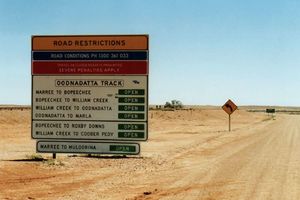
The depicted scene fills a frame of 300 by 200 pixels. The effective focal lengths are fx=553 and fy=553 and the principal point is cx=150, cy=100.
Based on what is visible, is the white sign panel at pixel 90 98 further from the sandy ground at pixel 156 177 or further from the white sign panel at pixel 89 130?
the sandy ground at pixel 156 177

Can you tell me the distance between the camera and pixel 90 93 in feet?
59.5

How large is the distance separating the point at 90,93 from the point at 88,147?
1.77 m

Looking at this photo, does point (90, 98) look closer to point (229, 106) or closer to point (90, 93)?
→ point (90, 93)

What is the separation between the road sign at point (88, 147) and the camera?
58.7 feet

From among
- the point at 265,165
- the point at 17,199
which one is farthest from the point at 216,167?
the point at 17,199

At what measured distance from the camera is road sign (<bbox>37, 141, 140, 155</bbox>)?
17.9 metres

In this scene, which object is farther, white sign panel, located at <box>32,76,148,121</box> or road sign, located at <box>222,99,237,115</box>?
road sign, located at <box>222,99,237,115</box>

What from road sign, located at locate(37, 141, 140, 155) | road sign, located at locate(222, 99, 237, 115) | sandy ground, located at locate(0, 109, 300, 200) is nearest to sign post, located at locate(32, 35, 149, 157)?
road sign, located at locate(37, 141, 140, 155)

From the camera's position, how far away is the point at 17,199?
1118 centimetres

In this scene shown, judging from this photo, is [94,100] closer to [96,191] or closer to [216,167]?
[216,167]

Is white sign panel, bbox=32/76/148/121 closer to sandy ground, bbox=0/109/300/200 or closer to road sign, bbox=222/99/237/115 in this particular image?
sandy ground, bbox=0/109/300/200

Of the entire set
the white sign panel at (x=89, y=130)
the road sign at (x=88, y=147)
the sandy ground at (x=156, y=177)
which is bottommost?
the sandy ground at (x=156, y=177)

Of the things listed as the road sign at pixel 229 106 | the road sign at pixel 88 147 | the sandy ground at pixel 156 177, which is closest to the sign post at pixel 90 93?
the road sign at pixel 88 147

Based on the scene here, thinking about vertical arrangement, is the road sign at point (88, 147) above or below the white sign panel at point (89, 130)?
below
